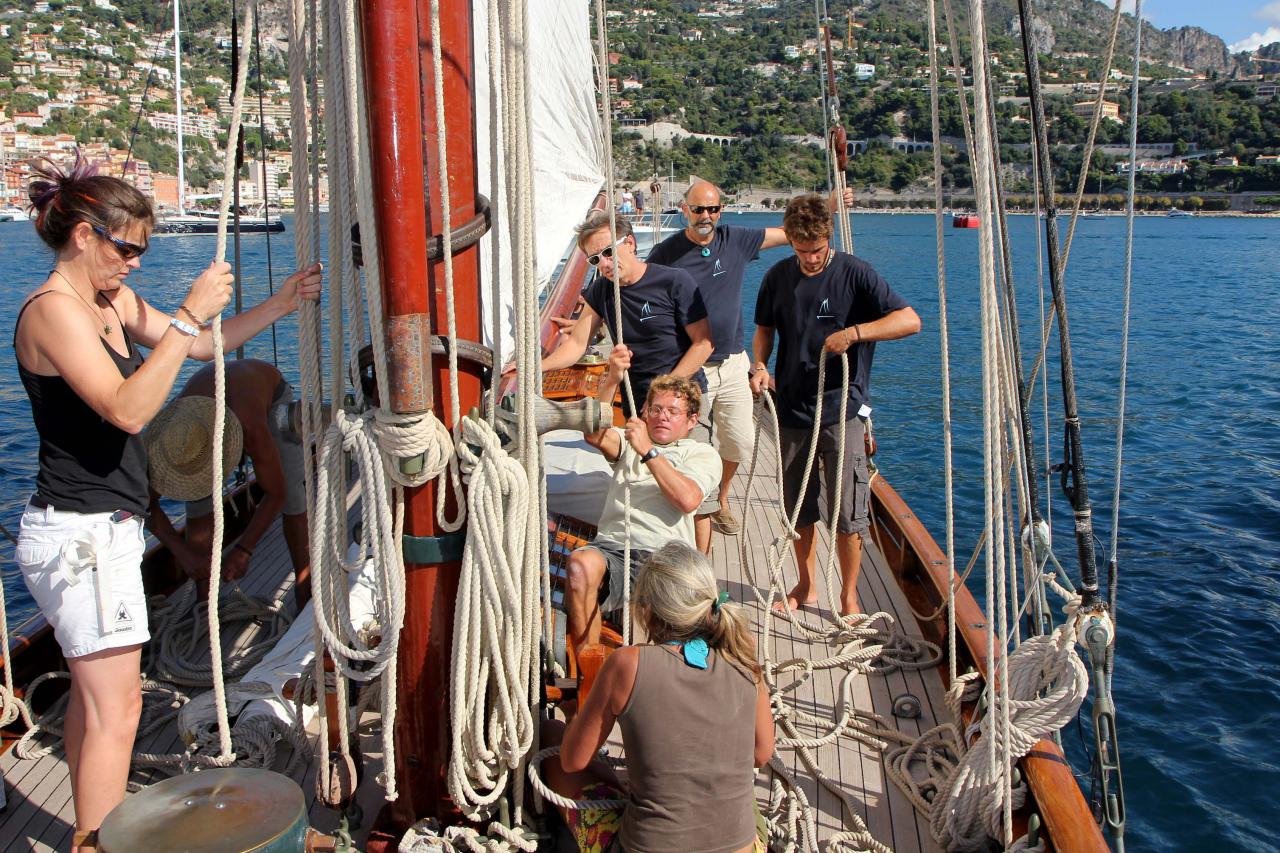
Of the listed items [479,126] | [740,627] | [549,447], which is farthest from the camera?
[549,447]

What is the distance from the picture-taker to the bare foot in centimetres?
374

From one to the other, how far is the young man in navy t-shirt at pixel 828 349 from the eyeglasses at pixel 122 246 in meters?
2.19

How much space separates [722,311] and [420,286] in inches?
107

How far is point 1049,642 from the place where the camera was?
248 centimetres

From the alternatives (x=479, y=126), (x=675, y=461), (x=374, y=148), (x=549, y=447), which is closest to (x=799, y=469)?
(x=675, y=461)

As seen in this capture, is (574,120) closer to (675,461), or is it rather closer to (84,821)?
(675,461)

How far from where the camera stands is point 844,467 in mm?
3664

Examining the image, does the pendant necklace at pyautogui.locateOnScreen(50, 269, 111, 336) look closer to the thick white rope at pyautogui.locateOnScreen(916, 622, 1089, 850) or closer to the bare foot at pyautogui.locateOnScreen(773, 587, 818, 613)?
the thick white rope at pyautogui.locateOnScreen(916, 622, 1089, 850)

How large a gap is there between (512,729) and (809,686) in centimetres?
136

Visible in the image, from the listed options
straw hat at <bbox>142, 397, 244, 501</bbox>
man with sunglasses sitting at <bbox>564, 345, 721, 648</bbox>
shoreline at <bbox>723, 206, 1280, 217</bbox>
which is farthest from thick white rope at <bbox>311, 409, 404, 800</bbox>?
shoreline at <bbox>723, 206, 1280, 217</bbox>

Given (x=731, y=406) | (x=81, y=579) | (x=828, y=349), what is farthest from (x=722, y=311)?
(x=81, y=579)

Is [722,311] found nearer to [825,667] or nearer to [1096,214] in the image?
[825,667]

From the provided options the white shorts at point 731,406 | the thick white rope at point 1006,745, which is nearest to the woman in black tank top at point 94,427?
the thick white rope at point 1006,745

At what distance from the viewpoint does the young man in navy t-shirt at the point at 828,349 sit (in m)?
3.61
